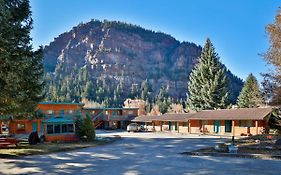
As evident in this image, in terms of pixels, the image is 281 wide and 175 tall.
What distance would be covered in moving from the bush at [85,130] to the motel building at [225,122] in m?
19.6

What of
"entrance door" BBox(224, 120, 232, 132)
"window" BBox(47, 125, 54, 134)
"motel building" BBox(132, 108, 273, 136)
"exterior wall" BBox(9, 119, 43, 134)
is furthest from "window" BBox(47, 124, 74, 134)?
"entrance door" BBox(224, 120, 232, 132)

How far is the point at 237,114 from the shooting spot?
45.1 metres

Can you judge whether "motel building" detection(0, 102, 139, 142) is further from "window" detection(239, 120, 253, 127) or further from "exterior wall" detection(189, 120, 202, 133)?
"window" detection(239, 120, 253, 127)

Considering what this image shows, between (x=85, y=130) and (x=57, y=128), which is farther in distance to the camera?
(x=57, y=128)

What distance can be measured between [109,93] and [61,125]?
117 metres

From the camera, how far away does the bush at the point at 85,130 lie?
3548cm

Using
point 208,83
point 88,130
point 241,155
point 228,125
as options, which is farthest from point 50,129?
point 208,83

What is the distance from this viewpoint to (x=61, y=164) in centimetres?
1753

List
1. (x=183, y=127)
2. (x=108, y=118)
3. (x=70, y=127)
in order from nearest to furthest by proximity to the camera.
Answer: (x=70, y=127) → (x=183, y=127) → (x=108, y=118)

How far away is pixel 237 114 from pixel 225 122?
261cm

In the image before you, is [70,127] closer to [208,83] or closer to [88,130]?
[88,130]

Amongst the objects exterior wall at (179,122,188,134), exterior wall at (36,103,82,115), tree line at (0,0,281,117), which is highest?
tree line at (0,0,281,117)

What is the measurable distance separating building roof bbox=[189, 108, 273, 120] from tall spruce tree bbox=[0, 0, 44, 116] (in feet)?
95.6

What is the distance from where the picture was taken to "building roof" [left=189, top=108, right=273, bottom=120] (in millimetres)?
41484
